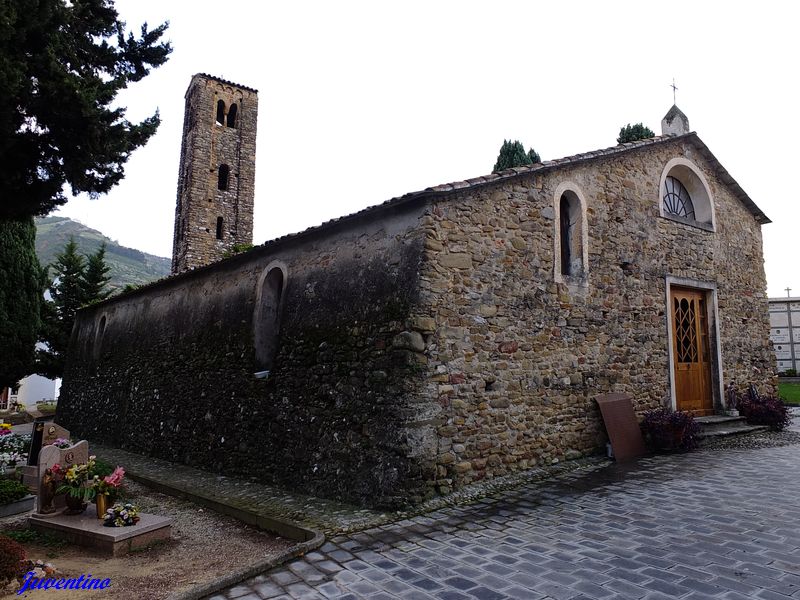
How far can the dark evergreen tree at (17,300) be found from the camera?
1236 centimetres

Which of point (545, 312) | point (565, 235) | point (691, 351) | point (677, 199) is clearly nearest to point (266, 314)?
point (545, 312)

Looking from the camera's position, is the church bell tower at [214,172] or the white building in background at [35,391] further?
the white building in background at [35,391]

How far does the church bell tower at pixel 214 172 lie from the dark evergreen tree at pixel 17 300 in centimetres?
866

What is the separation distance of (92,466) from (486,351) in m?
5.52

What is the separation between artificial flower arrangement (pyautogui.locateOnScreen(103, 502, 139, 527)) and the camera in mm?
6000

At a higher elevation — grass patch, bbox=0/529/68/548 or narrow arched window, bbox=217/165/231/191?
narrow arched window, bbox=217/165/231/191

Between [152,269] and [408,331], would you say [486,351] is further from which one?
[152,269]

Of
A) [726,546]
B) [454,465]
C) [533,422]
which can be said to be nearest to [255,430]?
[454,465]

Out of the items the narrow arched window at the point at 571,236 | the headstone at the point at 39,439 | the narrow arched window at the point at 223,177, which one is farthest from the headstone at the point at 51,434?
the narrow arched window at the point at 223,177

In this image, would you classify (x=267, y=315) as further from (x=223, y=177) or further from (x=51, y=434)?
(x=223, y=177)

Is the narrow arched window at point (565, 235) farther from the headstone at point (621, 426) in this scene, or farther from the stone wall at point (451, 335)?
the headstone at point (621, 426)

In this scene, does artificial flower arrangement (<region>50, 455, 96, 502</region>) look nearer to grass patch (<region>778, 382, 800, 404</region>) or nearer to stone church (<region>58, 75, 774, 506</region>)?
stone church (<region>58, 75, 774, 506</region>)

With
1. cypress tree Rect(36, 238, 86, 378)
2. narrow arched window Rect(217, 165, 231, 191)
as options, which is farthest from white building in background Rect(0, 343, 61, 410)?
narrow arched window Rect(217, 165, 231, 191)

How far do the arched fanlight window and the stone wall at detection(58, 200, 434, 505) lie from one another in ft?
23.4
